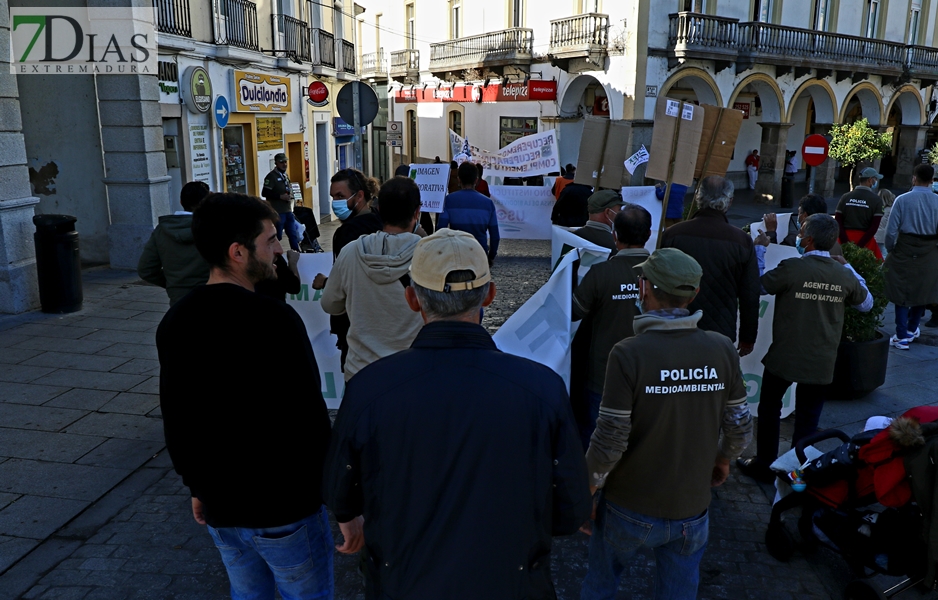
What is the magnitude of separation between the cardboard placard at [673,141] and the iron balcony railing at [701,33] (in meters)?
16.9

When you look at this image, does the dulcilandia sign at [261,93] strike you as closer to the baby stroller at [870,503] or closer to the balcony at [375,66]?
the baby stroller at [870,503]

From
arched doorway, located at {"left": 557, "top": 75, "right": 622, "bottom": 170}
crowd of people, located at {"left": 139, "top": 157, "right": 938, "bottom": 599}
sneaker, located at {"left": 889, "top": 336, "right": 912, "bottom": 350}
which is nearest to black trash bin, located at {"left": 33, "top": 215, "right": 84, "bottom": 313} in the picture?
crowd of people, located at {"left": 139, "top": 157, "right": 938, "bottom": 599}

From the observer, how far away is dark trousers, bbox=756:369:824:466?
15.5ft

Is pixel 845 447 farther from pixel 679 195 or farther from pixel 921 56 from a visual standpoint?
pixel 921 56

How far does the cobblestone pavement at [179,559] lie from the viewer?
369 cm

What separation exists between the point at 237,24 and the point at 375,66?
80.0 ft

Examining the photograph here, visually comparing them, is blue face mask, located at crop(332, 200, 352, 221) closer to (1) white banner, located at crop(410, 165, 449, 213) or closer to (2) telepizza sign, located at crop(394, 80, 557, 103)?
(1) white banner, located at crop(410, 165, 449, 213)

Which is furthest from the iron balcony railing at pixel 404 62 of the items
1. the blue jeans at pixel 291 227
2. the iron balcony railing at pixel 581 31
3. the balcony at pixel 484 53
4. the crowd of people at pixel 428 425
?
the crowd of people at pixel 428 425

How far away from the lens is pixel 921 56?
3009 cm

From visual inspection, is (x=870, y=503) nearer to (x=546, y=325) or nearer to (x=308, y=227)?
(x=546, y=325)

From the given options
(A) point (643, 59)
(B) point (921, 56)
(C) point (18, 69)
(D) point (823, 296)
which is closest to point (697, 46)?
(A) point (643, 59)

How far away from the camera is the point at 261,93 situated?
56.9 ft

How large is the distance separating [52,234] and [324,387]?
474cm

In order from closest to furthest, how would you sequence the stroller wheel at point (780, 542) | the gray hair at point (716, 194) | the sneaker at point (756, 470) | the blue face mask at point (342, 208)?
the stroller wheel at point (780, 542) → the gray hair at point (716, 194) → the sneaker at point (756, 470) → the blue face mask at point (342, 208)
